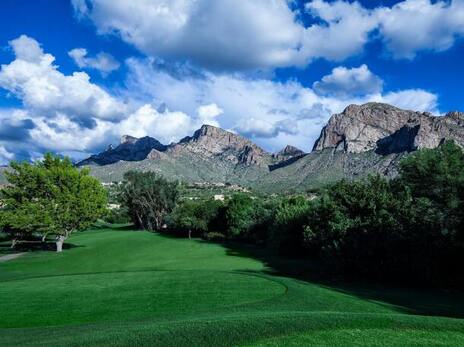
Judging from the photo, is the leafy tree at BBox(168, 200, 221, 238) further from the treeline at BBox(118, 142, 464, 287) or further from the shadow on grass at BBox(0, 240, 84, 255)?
the treeline at BBox(118, 142, 464, 287)

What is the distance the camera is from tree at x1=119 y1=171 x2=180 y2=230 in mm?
91625

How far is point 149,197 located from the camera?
9156 centimetres

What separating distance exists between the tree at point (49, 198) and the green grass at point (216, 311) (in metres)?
9.95

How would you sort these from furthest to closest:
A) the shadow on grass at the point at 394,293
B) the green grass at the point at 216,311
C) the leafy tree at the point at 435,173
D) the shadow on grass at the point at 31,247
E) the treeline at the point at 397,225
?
1. the shadow on grass at the point at 31,247
2. the leafy tree at the point at 435,173
3. the treeline at the point at 397,225
4. the shadow on grass at the point at 394,293
5. the green grass at the point at 216,311

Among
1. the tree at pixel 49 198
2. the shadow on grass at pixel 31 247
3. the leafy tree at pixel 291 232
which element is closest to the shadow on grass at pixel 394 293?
the leafy tree at pixel 291 232

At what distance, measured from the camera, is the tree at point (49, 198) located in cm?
5141

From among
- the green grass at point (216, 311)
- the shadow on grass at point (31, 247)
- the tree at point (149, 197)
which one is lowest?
the shadow on grass at point (31, 247)

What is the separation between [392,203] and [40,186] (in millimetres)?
42025

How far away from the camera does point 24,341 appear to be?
12.8 metres

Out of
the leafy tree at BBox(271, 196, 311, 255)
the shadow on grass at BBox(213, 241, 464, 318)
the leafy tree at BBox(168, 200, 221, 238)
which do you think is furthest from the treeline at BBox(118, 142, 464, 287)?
the leafy tree at BBox(168, 200, 221, 238)

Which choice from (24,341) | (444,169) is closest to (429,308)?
(24,341)

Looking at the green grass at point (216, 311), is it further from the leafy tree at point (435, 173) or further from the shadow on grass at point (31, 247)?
the shadow on grass at point (31, 247)

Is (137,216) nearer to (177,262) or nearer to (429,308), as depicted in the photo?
(177,262)

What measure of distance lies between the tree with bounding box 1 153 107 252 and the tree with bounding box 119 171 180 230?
35391 mm
